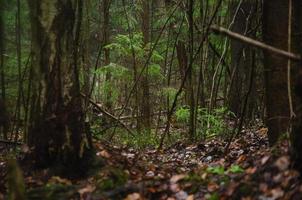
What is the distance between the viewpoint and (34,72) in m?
5.64

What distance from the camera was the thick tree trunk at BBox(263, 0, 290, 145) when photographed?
6051 mm

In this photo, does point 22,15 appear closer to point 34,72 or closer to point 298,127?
point 34,72

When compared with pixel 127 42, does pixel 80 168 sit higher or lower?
lower

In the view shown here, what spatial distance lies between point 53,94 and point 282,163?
2.58m

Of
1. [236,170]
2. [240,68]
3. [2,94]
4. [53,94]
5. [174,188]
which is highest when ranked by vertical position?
[240,68]

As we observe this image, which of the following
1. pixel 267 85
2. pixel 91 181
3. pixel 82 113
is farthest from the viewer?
pixel 267 85

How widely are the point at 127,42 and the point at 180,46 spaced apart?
17.4 ft

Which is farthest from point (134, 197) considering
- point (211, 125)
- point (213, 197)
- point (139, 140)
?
point (211, 125)

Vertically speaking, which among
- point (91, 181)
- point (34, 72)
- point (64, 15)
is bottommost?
point (91, 181)

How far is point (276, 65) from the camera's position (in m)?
6.16

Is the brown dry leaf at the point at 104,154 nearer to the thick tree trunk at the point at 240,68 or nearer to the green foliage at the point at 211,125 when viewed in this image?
the green foliage at the point at 211,125

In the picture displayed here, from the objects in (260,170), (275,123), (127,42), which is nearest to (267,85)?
(275,123)

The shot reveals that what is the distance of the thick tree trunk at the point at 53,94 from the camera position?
5.54m

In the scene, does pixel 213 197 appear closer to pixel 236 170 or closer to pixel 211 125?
pixel 236 170
